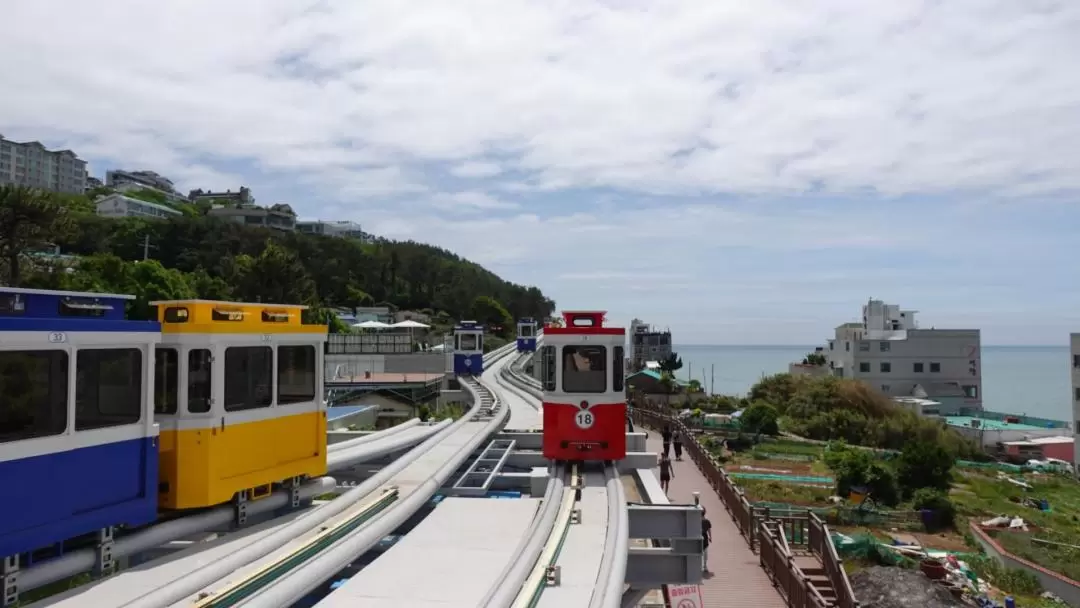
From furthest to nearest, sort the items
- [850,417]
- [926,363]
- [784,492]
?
[926,363], [850,417], [784,492]

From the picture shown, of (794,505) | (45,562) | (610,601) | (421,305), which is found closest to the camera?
(45,562)

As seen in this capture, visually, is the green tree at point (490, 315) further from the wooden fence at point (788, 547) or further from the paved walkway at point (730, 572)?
the paved walkway at point (730, 572)

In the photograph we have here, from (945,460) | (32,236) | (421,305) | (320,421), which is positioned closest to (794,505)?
(945,460)

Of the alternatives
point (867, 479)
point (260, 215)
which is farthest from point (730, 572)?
point (260, 215)

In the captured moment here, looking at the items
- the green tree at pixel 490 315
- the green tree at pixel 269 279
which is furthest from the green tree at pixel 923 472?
the green tree at pixel 490 315

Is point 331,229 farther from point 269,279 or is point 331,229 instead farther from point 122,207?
point 269,279

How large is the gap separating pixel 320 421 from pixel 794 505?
71.1ft

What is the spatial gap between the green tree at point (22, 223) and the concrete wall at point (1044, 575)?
36.1 metres

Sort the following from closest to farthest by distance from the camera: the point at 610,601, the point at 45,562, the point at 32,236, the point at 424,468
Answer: the point at 45,562 < the point at 610,601 < the point at 424,468 < the point at 32,236

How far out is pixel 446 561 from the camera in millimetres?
6938

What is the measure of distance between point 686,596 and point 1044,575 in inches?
628

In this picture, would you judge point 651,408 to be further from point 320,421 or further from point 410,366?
point 320,421

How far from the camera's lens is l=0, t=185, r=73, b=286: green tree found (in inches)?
1177

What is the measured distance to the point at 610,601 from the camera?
6.02m
